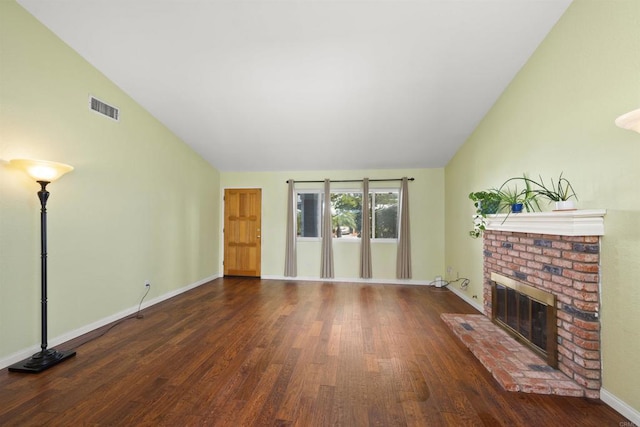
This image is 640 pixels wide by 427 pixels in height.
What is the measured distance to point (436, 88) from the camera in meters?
3.42

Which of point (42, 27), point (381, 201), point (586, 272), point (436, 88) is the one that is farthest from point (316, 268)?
point (42, 27)

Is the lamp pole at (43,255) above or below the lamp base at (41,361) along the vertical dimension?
above

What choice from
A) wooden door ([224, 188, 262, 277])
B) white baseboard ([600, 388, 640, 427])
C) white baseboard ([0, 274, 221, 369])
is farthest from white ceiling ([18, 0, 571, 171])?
white baseboard ([600, 388, 640, 427])

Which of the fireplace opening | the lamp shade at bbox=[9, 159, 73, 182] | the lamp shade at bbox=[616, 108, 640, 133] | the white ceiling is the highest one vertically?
the white ceiling

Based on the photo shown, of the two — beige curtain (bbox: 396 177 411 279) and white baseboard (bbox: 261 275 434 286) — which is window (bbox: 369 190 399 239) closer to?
beige curtain (bbox: 396 177 411 279)

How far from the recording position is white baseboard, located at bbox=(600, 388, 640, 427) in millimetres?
1740

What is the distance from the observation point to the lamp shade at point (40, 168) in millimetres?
2318

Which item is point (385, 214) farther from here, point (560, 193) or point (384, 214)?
point (560, 193)

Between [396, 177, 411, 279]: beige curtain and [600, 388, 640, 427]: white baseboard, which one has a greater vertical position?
[396, 177, 411, 279]: beige curtain

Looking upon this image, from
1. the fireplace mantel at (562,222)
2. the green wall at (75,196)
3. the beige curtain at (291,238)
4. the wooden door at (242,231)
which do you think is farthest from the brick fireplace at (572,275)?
the wooden door at (242,231)

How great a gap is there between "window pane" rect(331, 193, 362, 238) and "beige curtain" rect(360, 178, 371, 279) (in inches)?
8.9

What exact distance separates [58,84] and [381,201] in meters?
5.04

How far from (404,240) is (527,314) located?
9.63 feet

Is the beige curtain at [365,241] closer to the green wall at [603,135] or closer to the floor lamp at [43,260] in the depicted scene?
the green wall at [603,135]
